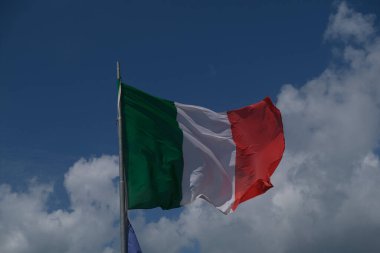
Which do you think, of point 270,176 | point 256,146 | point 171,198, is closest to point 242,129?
point 256,146

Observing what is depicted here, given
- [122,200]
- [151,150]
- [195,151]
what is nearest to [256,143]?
[195,151]

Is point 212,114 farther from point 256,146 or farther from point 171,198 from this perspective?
point 171,198

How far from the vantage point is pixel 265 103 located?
81.2 feet

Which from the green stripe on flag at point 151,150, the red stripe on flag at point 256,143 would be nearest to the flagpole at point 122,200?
the green stripe on flag at point 151,150

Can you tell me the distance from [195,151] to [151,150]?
2319 millimetres

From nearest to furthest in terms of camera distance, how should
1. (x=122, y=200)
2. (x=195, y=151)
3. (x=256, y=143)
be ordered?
(x=122, y=200) < (x=195, y=151) < (x=256, y=143)

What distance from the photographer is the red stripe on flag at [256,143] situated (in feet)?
77.2

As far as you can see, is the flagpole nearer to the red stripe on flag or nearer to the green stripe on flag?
the green stripe on flag

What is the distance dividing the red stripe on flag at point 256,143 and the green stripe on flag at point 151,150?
3.02m

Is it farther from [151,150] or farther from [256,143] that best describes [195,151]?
[256,143]

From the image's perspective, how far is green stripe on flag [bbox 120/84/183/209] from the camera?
20344 millimetres

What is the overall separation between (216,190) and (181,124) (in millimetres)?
3028

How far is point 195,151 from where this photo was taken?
22969 millimetres

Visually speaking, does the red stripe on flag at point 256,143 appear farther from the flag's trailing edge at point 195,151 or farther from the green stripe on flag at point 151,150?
the green stripe on flag at point 151,150
